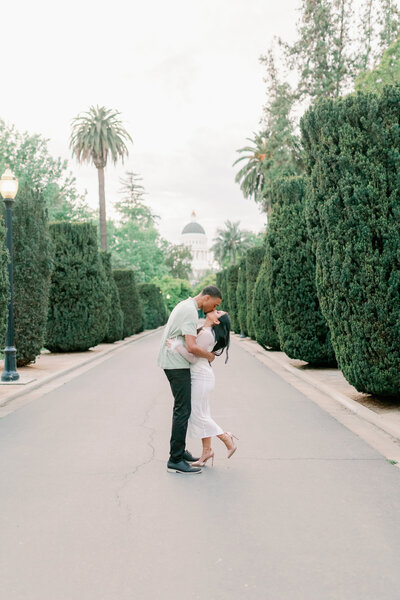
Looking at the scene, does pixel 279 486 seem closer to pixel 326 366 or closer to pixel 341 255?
pixel 341 255

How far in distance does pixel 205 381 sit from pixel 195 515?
1.72 m

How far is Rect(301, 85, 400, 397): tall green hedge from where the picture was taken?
354 inches

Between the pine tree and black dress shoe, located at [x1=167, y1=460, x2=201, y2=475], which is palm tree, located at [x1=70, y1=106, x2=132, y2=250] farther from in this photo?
black dress shoe, located at [x1=167, y1=460, x2=201, y2=475]

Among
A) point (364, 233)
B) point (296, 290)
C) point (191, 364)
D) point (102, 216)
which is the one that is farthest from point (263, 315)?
point (102, 216)

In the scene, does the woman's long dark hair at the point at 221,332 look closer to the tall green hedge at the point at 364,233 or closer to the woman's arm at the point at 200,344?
the woman's arm at the point at 200,344

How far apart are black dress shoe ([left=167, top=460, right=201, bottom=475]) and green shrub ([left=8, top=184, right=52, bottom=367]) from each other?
10757mm

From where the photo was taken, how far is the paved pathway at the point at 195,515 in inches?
141

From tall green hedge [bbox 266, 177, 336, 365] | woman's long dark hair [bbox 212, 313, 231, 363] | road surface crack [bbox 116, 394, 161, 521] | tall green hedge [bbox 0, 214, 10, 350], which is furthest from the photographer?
tall green hedge [bbox 266, 177, 336, 365]

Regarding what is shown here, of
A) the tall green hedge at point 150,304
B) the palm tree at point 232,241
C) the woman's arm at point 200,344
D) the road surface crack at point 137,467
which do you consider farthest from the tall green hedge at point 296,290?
the palm tree at point 232,241

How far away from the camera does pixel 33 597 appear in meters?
3.42

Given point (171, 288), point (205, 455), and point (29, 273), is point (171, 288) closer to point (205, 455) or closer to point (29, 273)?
point (29, 273)

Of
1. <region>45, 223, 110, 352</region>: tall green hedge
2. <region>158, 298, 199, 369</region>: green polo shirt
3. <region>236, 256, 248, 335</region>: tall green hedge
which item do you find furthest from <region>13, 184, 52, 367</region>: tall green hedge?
<region>236, 256, 248, 335</region>: tall green hedge

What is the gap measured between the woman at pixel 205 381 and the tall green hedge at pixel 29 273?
Answer: 10.7 m

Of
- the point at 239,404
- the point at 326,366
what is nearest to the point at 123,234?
the point at 326,366
